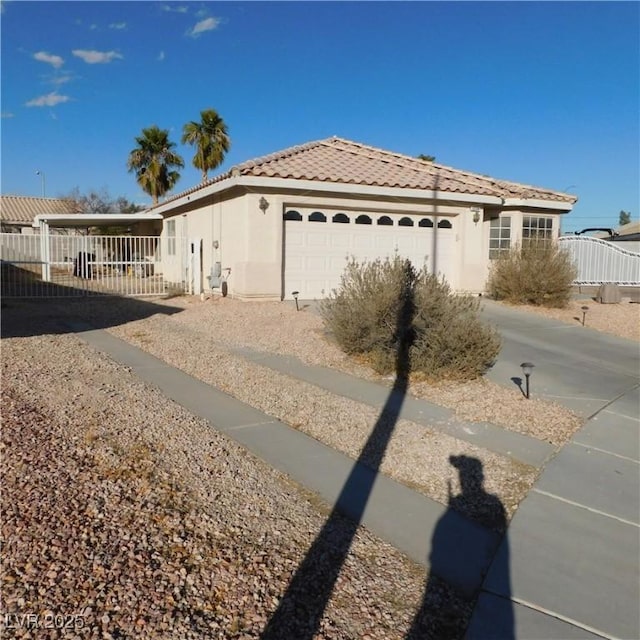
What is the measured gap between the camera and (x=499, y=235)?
17719mm

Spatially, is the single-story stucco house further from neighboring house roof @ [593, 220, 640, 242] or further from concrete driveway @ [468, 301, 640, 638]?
neighboring house roof @ [593, 220, 640, 242]

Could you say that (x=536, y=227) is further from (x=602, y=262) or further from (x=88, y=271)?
(x=88, y=271)

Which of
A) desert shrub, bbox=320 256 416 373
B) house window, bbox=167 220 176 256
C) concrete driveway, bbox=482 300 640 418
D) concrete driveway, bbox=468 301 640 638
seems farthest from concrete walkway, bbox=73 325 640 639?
house window, bbox=167 220 176 256

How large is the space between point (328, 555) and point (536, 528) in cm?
154

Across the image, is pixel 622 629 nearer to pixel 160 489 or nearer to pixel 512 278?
pixel 160 489

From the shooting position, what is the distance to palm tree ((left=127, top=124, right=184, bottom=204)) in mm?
35781

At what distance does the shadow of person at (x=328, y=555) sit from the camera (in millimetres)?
2828

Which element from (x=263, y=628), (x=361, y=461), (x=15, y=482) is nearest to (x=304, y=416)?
(x=361, y=461)

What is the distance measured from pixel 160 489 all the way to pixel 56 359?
A: 4844 mm

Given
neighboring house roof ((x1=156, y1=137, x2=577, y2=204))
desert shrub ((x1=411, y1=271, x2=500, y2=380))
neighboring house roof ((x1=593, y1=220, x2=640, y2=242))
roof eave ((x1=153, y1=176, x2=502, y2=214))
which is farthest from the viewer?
neighboring house roof ((x1=593, y1=220, x2=640, y2=242))

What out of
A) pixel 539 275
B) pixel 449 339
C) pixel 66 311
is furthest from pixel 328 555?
pixel 539 275

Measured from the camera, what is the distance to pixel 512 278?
15.6 metres

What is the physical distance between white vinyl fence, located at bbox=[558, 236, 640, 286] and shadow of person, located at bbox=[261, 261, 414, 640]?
610 inches

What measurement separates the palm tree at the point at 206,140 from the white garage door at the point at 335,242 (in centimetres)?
2163
